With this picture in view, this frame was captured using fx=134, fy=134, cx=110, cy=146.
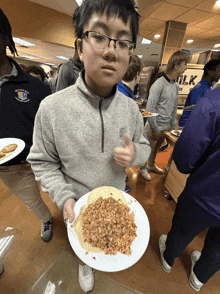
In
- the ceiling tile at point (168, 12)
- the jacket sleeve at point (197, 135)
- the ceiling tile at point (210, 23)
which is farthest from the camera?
the ceiling tile at point (210, 23)

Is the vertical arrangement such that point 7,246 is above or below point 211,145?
below

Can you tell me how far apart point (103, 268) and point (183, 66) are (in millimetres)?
2748

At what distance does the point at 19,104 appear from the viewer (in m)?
1.13

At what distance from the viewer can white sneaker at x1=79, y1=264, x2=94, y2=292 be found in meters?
1.28

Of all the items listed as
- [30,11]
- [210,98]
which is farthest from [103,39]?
[30,11]

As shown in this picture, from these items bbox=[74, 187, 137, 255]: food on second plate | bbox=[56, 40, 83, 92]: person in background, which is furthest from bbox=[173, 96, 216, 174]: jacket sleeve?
bbox=[56, 40, 83, 92]: person in background

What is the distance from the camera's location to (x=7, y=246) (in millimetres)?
1627

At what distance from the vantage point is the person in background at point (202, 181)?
0.86 metres

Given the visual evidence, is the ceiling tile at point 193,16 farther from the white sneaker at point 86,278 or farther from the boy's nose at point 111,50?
the white sneaker at point 86,278

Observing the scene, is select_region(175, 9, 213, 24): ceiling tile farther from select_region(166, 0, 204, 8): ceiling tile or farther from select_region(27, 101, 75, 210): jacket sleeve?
select_region(27, 101, 75, 210): jacket sleeve

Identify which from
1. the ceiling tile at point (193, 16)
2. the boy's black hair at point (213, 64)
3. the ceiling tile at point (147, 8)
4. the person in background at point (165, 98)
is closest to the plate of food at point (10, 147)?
the person in background at point (165, 98)

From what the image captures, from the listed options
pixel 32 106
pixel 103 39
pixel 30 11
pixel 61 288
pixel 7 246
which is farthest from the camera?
pixel 30 11

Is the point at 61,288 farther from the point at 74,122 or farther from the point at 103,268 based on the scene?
the point at 74,122

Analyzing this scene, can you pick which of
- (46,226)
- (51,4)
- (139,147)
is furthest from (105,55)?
(51,4)
